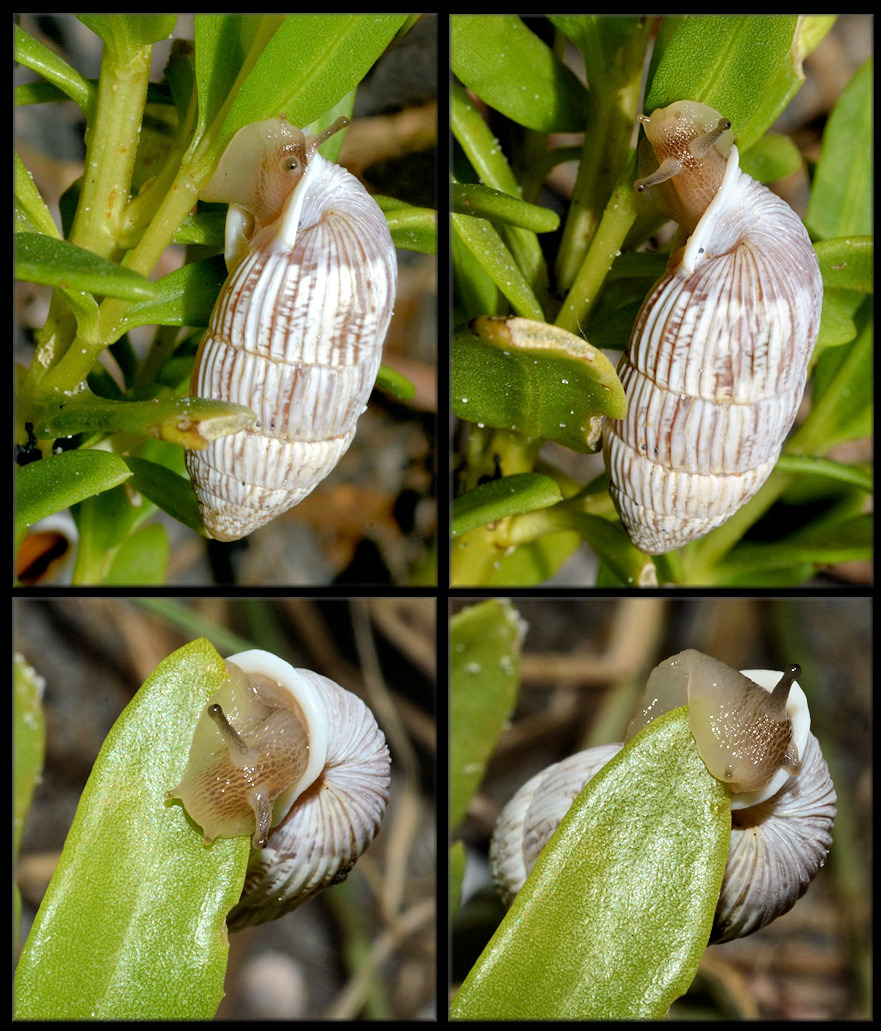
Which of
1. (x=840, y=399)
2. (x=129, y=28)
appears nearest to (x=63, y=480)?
(x=129, y=28)

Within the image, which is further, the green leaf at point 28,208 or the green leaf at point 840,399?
the green leaf at point 840,399

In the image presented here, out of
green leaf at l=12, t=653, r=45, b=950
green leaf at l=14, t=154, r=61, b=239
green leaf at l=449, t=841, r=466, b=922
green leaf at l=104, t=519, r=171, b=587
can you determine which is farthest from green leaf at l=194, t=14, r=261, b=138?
green leaf at l=449, t=841, r=466, b=922

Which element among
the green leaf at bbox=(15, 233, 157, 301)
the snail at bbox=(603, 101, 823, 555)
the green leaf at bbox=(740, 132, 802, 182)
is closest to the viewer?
the green leaf at bbox=(15, 233, 157, 301)

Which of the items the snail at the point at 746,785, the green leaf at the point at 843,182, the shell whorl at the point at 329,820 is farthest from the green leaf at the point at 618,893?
the green leaf at the point at 843,182

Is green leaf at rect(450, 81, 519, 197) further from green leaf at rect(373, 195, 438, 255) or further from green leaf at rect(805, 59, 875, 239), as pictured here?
green leaf at rect(805, 59, 875, 239)

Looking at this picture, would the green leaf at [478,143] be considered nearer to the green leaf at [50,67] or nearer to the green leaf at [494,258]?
the green leaf at [494,258]

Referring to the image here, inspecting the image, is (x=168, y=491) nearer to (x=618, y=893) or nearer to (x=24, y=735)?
(x=24, y=735)
